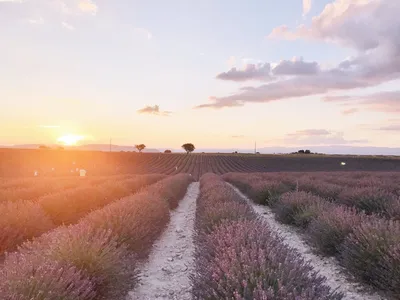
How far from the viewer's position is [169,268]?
216 inches

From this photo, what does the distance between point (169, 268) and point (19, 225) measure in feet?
9.99

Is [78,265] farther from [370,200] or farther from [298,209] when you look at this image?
[370,200]

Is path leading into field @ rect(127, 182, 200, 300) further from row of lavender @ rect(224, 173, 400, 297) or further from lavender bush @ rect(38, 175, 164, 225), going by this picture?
row of lavender @ rect(224, 173, 400, 297)

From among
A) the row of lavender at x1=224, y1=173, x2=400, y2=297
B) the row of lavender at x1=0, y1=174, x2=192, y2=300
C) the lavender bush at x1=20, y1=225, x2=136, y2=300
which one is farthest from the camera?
the row of lavender at x1=224, y1=173, x2=400, y2=297

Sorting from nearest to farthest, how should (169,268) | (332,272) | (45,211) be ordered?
1. (332,272)
2. (169,268)
3. (45,211)

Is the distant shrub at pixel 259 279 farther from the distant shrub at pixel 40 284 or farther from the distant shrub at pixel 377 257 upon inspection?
the distant shrub at pixel 377 257

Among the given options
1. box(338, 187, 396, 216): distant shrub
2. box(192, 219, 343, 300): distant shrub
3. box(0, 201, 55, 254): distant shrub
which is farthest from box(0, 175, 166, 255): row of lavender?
box(338, 187, 396, 216): distant shrub

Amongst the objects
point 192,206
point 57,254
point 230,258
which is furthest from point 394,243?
point 192,206

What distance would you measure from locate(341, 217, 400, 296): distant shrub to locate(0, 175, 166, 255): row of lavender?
5090 mm

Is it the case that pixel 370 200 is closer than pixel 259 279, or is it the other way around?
pixel 259 279

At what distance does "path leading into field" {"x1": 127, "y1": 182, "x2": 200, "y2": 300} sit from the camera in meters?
4.38

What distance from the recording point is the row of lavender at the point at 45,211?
5.97 m

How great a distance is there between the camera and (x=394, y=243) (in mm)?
4359

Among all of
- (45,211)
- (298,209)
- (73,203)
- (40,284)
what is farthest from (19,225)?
Answer: (298,209)
